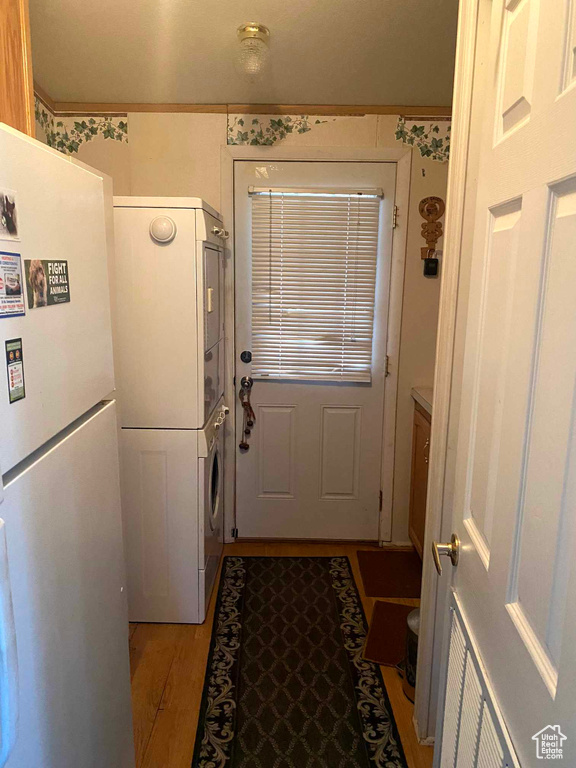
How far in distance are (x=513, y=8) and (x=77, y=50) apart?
6.13 ft

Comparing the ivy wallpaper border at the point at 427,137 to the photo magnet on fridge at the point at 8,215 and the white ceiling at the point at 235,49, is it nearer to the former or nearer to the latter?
the white ceiling at the point at 235,49

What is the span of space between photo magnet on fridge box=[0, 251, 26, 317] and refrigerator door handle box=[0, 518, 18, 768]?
30 centimetres

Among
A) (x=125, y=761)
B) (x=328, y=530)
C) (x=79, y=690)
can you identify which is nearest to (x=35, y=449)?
Result: (x=79, y=690)

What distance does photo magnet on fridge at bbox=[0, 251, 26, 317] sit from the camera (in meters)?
0.76

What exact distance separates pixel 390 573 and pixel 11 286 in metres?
2.55

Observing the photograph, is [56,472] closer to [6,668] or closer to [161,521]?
[6,668]

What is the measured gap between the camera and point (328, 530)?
3.16 meters

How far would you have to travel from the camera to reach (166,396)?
7.30ft

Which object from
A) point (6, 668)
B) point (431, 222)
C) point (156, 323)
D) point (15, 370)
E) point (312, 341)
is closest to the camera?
Result: point (6, 668)

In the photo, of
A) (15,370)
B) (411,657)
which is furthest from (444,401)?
(15,370)

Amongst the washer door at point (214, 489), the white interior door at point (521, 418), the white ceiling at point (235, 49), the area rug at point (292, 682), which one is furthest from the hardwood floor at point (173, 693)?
the white ceiling at point (235, 49)

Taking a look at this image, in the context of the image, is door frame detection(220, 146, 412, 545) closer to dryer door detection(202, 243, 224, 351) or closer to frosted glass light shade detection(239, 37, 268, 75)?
dryer door detection(202, 243, 224, 351)

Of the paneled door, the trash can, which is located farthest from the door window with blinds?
the trash can

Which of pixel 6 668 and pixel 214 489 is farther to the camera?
pixel 214 489
